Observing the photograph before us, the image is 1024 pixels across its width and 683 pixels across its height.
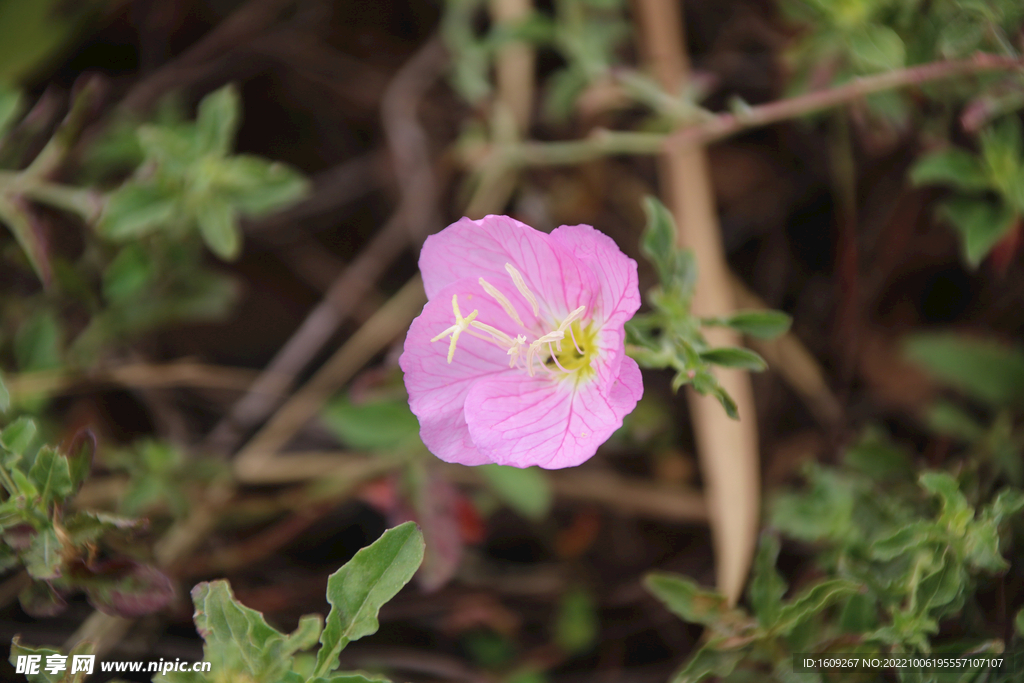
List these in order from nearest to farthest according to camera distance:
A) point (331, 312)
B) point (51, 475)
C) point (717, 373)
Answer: point (51, 475) < point (717, 373) < point (331, 312)

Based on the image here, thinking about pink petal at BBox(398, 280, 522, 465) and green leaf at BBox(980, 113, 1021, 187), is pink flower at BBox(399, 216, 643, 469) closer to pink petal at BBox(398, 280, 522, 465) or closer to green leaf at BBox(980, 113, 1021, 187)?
pink petal at BBox(398, 280, 522, 465)


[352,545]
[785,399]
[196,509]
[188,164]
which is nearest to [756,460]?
[785,399]

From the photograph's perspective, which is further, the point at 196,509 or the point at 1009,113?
the point at 196,509

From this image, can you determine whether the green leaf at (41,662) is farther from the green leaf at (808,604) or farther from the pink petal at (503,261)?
the green leaf at (808,604)

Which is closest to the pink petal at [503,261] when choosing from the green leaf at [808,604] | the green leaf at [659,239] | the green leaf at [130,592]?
the green leaf at [659,239]

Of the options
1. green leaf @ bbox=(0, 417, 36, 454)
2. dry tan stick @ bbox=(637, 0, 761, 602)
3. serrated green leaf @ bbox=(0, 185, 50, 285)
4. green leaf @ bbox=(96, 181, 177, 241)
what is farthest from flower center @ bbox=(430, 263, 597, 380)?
serrated green leaf @ bbox=(0, 185, 50, 285)

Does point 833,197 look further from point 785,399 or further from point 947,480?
point 947,480

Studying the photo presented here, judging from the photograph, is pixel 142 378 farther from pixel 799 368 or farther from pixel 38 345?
pixel 799 368

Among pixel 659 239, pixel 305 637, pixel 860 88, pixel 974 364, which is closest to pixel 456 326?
pixel 659 239
